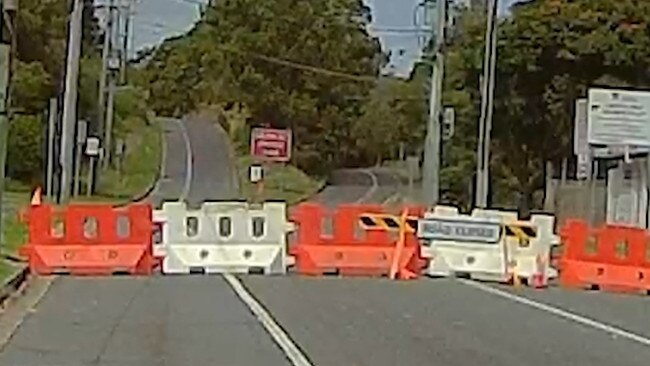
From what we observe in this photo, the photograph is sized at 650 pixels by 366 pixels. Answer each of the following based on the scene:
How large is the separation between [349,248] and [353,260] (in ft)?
0.64

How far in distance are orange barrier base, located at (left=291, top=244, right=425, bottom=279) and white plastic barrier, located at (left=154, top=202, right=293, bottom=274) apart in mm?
395

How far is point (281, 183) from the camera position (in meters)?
87.1

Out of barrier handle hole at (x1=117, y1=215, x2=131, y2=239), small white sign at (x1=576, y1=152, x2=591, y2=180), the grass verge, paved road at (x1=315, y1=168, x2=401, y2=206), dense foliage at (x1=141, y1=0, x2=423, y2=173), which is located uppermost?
dense foliage at (x1=141, y1=0, x2=423, y2=173)

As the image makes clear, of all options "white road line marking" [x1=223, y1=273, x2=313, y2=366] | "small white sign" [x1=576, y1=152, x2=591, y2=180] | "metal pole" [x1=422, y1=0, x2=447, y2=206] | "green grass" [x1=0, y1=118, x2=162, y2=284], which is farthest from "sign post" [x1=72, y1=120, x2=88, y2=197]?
"white road line marking" [x1=223, y1=273, x2=313, y2=366]

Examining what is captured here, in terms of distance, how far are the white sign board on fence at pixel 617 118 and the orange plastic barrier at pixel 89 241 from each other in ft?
97.8

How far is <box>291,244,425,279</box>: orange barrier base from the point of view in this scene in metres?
26.6

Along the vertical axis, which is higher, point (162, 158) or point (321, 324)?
point (321, 324)

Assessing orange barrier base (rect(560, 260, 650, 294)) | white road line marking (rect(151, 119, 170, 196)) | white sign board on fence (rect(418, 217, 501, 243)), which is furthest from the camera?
white road line marking (rect(151, 119, 170, 196))

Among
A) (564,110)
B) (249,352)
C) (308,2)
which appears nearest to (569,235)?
(249,352)

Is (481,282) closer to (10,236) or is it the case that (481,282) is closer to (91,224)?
(91,224)

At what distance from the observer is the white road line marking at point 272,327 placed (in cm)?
1519

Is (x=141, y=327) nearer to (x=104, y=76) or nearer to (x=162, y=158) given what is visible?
(x=104, y=76)

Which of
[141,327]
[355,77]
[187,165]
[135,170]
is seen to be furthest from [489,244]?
[355,77]

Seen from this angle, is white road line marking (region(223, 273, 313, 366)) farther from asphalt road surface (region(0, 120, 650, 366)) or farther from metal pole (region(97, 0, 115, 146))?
metal pole (region(97, 0, 115, 146))
